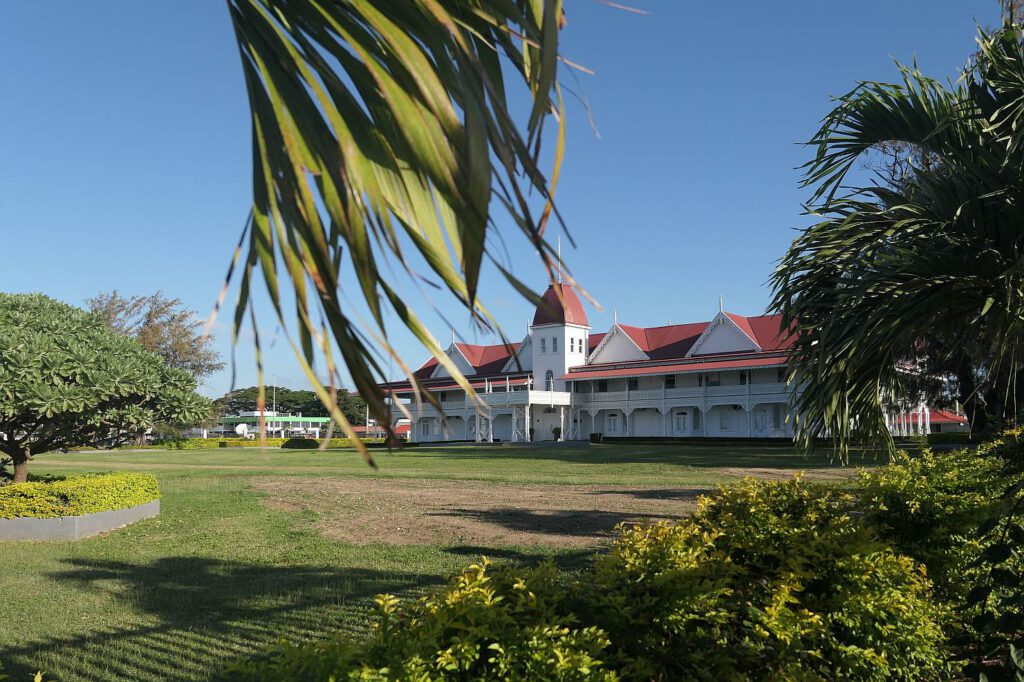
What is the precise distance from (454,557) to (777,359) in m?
38.3

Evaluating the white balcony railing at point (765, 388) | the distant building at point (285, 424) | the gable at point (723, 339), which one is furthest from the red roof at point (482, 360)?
the distant building at point (285, 424)

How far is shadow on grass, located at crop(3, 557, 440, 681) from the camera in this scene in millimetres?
6043

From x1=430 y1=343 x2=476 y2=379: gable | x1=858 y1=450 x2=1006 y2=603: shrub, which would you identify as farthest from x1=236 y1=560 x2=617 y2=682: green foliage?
x1=430 y1=343 x2=476 y2=379: gable

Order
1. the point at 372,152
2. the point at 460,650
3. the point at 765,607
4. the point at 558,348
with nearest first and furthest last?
the point at 372,152
the point at 460,650
the point at 765,607
the point at 558,348

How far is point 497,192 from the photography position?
128 cm

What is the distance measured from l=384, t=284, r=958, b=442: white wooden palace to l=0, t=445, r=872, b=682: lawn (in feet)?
91.5

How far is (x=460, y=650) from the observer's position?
2.91 meters

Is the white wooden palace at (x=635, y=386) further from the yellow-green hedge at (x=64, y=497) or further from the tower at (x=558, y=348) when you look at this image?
the yellow-green hedge at (x=64, y=497)

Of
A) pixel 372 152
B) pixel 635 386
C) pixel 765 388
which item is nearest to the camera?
pixel 372 152

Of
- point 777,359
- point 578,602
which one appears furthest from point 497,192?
point 777,359

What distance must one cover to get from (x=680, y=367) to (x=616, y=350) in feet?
27.7

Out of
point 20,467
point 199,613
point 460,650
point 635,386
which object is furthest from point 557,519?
point 635,386

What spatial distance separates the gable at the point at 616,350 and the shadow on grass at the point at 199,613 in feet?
156

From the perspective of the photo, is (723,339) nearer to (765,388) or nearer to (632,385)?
(765,388)
